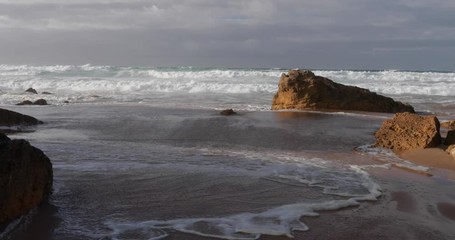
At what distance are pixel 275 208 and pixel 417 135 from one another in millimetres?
4824

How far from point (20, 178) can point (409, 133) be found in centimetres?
678

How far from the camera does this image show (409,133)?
28.1 ft

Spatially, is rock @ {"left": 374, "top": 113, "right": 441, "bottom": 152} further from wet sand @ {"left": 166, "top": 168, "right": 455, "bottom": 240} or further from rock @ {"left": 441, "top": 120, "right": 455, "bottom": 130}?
wet sand @ {"left": 166, "top": 168, "right": 455, "bottom": 240}

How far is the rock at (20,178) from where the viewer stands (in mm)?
3878

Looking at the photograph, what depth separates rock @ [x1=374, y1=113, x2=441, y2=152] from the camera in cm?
827

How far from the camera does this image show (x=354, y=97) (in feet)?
52.2

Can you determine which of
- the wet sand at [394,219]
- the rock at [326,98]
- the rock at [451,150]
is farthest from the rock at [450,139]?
the rock at [326,98]

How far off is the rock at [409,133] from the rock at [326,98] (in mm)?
6665

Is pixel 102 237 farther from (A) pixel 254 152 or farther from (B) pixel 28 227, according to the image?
(A) pixel 254 152

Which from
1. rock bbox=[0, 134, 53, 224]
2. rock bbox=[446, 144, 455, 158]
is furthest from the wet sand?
rock bbox=[446, 144, 455, 158]

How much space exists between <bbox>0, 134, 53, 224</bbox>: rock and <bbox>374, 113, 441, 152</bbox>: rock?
6.15 meters

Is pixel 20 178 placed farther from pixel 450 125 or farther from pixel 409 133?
pixel 450 125

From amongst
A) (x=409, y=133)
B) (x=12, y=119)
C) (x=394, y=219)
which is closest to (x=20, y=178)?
(x=394, y=219)

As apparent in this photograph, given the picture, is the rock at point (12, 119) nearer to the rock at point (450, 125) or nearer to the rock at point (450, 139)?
the rock at point (450, 139)
